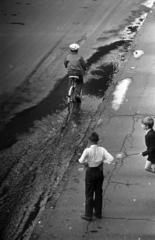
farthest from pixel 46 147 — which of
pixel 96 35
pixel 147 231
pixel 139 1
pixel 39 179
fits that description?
pixel 139 1

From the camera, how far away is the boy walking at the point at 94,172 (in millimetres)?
8781

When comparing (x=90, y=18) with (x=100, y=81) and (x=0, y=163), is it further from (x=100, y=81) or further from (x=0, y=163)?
(x=0, y=163)

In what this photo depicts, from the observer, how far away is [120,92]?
14.6 m

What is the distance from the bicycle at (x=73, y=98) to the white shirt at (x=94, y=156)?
475 centimetres

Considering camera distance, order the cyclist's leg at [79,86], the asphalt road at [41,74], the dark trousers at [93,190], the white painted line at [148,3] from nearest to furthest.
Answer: the dark trousers at [93,190] → the asphalt road at [41,74] → the cyclist's leg at [79,86] → the white painted line at [148,3]

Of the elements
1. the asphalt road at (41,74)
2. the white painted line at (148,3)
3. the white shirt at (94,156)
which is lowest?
the white painted line at (148,3)

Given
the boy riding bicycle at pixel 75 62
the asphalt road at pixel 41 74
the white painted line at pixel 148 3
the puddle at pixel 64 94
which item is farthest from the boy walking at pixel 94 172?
the white painted line at pixel 148 3

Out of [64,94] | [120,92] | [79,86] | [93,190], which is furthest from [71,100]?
[93,190]

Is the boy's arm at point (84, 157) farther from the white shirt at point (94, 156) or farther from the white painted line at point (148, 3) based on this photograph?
the white painted line at point (148, 3)

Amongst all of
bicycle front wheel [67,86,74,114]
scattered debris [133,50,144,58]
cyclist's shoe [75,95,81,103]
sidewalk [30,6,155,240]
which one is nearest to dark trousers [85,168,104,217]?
sidewalk [30,6,155,240]

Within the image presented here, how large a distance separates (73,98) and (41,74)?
2.59 m

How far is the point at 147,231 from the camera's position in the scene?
8.81 m

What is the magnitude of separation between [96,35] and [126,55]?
90.8 inches

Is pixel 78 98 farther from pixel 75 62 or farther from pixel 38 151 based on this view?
pixel 38 151
